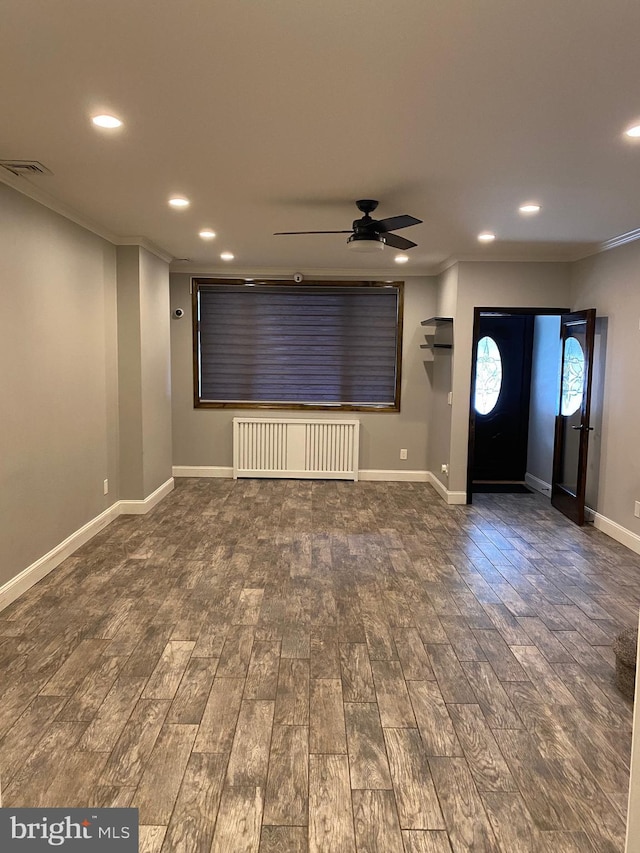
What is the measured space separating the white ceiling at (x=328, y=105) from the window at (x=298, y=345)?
286cm

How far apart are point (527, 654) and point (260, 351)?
4.99 metres

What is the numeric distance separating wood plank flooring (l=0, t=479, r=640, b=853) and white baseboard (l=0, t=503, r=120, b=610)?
84 mm

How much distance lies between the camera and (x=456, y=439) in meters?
5.98

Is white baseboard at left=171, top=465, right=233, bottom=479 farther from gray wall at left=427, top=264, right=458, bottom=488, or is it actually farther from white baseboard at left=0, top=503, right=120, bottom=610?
gray wall at left=427, top=264, right=458, bottom=488

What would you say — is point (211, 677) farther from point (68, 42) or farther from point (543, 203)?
point (543, 203)

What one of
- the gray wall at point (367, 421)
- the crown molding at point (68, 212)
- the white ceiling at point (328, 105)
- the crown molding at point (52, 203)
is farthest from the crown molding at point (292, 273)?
the white ceiling at point (328, 105)

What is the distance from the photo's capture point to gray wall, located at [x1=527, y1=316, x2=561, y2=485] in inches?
263

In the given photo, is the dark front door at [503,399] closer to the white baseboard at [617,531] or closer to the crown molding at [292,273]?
the crown molding at [292,273]

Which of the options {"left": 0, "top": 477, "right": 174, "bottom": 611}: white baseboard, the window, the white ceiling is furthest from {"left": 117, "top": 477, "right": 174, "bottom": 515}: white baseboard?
the white ceiling

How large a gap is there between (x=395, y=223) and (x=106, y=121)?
1739 mm

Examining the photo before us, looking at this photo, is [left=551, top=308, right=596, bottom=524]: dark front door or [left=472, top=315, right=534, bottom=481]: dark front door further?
[left=472, top=315, right=534, bottom=481]: dark front door

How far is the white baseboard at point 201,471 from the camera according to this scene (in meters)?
7.22

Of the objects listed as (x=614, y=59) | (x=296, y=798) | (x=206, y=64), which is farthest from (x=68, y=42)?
(x=296, y=798)

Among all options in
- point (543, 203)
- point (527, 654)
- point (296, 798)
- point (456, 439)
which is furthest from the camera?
point (456, 439)
